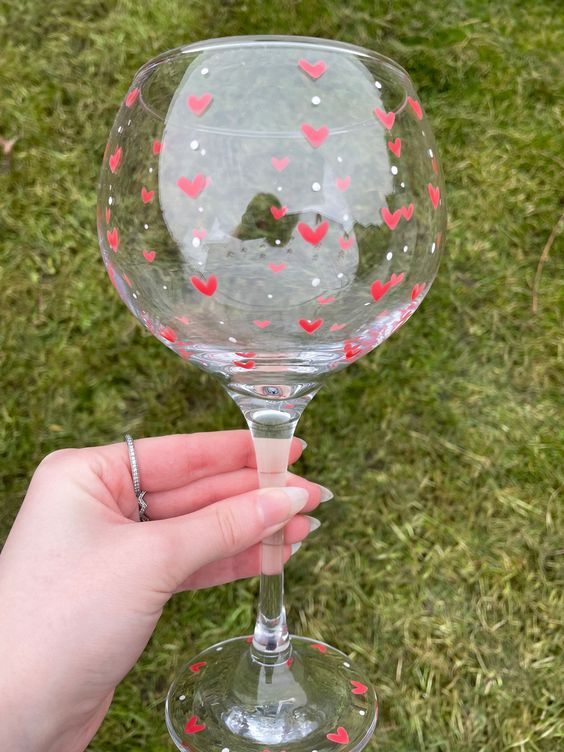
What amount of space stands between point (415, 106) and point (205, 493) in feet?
2.19

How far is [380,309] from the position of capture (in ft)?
2.46

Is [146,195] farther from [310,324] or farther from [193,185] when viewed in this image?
[310,324]

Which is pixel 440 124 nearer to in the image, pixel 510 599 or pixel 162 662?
pixel 510 599

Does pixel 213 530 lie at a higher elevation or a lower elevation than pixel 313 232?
lower

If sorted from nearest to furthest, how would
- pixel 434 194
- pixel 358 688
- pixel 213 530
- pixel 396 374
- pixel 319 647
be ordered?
pixel 434 194 → pixel 213 530 → pixel 358 688 → pixel 319 647 → pixel 396 374

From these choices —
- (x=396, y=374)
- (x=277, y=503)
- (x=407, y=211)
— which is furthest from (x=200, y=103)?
(x=396, y=374)

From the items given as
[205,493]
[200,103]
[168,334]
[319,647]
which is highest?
[200,103]

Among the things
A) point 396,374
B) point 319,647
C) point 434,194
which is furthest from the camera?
point 396,374

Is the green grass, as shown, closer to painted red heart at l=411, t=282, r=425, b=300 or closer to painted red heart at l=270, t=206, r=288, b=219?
painted red heart at l=411, t=282, r=425, b=300

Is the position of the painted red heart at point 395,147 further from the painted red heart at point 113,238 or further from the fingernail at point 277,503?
the fingernail at point 277,503

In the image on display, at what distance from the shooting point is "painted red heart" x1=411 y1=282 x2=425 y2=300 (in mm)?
Answer: 773

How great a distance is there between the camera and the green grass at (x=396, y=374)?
4.32 feet

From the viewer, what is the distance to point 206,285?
70 cm

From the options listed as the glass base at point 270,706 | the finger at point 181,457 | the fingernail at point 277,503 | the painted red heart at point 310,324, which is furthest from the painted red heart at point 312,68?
the glass base at point 270,706
